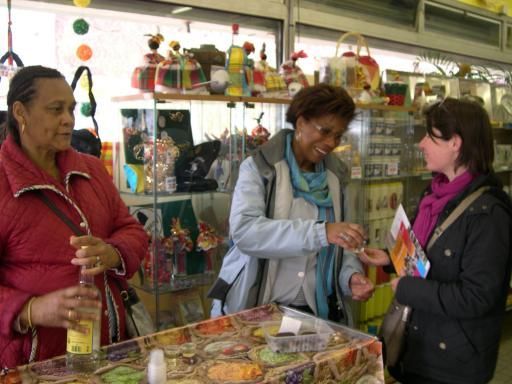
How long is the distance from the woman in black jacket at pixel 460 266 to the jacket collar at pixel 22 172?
1.24 m

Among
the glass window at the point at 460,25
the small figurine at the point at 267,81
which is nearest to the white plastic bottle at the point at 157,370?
the small figurine at the point at 267,81

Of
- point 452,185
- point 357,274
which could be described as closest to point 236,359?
point 357,274

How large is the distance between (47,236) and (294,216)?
3.00ft

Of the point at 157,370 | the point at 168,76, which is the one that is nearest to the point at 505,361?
the point at 168,76

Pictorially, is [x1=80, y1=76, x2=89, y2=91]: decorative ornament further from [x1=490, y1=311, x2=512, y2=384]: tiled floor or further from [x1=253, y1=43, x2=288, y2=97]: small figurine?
[x1=490, y1=311, x2=512, y2=384]: tiled floor

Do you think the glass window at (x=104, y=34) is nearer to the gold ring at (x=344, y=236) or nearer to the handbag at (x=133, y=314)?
the handbag at (x=133, y=314)

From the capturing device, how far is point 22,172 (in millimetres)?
1522

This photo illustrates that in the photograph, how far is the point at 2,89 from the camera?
2436 mm

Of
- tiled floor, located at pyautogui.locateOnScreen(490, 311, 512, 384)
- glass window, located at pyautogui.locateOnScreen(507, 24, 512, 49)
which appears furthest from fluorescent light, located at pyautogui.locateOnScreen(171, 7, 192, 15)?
glass window, located at pyautogui.locateOnScreen(507, 24, 512, 49)

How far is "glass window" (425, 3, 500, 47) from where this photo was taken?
5266mm

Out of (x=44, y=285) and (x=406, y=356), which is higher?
(x=44, y=285)

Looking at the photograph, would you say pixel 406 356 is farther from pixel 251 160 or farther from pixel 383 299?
pixel 383 299

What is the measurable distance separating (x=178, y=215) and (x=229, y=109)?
2.43ft

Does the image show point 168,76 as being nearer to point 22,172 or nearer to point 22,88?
point 22,88
